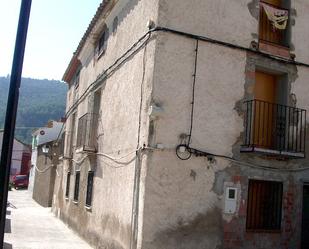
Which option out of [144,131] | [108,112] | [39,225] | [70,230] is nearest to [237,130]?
[144,131]

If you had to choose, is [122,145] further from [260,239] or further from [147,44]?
[260,239]

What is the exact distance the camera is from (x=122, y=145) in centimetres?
956

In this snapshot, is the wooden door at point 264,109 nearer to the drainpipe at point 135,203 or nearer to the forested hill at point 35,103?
the drainpipe at point 135,203

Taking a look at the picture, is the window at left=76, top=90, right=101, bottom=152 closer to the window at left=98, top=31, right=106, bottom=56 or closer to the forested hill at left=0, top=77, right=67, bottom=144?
the window at left=98, top=31, right=106, bottom=56

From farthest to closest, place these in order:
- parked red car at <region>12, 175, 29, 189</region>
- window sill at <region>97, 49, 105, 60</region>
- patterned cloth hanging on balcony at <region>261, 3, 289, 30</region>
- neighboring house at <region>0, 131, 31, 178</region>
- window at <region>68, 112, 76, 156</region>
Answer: neighboring house at <region>0, 131, 31, 178</region>
parked red car at <region>12, 175, 29, 189</region>
window at <region>68, 112, 76, 156</region>
window sill at <region>97, 49, 105, 60</region>
patterned cloth hanging on balcony at <region>261, 3, 289, 30</region>

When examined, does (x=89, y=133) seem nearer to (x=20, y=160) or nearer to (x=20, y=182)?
(x=20, y=182)

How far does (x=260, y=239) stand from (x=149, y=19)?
4.89m

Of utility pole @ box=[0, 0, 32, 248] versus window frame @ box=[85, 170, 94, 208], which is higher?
utility pole @ box=[0, 0, 32, 248]

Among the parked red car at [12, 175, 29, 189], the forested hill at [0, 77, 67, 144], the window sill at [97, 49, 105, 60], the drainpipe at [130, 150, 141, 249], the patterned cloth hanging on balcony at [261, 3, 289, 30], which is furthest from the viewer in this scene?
the forested hill at [0, 77, 67, 144]

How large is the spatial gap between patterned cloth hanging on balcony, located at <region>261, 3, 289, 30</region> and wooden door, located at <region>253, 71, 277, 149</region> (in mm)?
1097

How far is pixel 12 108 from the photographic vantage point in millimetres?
3973

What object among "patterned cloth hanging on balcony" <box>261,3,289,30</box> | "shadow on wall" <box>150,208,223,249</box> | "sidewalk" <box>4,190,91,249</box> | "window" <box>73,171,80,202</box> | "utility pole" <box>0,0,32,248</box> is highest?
"patterned cloth hanging on balcony" <box>261,3,289,30</box>

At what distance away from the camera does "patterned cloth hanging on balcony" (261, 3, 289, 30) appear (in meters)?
9.31

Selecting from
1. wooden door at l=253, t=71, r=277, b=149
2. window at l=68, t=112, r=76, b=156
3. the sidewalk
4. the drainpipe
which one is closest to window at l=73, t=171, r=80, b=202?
the sidewalk
